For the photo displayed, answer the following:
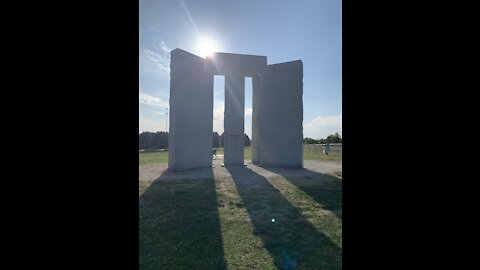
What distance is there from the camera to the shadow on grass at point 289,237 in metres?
3.97

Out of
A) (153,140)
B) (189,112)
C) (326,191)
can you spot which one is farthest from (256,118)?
(153,140)

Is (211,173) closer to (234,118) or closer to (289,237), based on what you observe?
(234,118)

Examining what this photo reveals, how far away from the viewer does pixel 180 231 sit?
17.0 ft

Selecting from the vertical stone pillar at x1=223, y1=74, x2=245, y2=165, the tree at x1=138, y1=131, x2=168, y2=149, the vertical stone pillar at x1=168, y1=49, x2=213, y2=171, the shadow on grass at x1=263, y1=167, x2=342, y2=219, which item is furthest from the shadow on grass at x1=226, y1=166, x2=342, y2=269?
the tree at x1=138, y1=131, x2=168, y2=149

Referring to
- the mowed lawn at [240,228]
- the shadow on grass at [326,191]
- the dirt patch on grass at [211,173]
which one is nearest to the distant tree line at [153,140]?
the dirt patch on grass at [211,173]

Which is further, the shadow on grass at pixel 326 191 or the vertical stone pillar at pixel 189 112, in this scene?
the vertical stone pillar at pixel 189 112

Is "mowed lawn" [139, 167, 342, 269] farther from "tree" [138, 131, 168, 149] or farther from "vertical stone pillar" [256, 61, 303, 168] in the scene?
"tree" [138, 131, 168, 149]

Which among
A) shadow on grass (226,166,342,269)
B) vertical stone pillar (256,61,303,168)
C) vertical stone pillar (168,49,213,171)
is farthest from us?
vertical stone pillar (256,61,303,168)

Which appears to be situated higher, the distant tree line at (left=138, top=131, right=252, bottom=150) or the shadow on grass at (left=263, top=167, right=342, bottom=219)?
the distant tree line at (left=138, top=131, right=252, bottom=150)

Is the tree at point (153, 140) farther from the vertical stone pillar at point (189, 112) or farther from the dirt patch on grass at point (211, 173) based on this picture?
the dirt patch on grass at point (211, 173)

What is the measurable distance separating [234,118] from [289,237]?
13.6 m

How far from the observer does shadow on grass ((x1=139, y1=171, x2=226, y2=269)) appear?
398 cm
